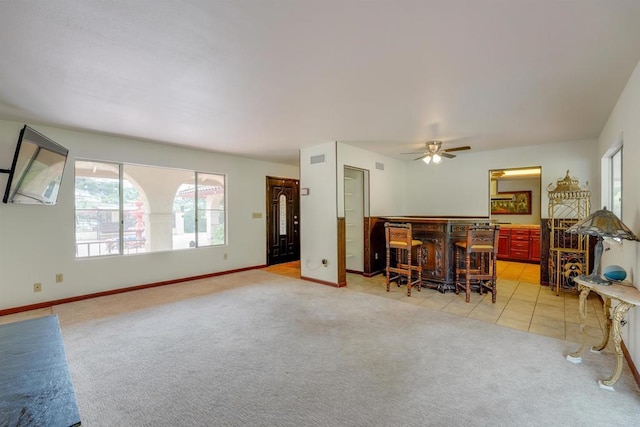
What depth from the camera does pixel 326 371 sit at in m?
2.33

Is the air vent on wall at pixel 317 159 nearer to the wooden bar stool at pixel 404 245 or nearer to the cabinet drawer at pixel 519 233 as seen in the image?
the wooden bar stool at pixel 404 245

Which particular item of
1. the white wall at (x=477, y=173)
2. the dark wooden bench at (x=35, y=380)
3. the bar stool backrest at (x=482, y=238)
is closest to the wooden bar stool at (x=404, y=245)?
the bar stool backrest at (x=482, y=238)

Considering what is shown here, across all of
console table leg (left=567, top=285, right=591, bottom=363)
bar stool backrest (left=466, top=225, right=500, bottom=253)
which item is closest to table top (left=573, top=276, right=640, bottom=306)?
console table leg (left=567, top=285, right=591, bottom=363)

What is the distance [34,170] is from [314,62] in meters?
3.44

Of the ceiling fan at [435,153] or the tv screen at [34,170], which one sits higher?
the ceiling fan at [435,153]

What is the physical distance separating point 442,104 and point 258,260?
5.05 meters

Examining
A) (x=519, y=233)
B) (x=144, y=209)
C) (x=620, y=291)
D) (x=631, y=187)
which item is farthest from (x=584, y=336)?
(x=144, y=209)

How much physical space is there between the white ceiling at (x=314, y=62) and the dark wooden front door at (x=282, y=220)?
10.3 feet

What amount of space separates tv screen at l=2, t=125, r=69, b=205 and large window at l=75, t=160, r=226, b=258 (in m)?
0.71

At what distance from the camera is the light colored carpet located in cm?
184

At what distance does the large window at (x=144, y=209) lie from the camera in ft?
14.5

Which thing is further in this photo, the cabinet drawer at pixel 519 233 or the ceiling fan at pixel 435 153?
the cabinet drawer at pixel 519 233

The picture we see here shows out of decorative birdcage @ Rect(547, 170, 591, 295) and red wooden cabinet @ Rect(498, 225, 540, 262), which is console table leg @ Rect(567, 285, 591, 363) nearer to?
decorative birdcage @ Rect(547, 170, 591, 295)

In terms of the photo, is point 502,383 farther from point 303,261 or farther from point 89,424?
point 303,261
